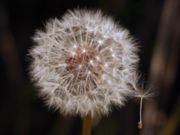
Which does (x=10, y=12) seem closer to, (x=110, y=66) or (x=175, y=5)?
(x=175, y=5)

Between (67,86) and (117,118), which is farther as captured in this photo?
(117,118)

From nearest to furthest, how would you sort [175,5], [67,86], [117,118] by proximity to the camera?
1. [67,86]
2. [175,5]
3. [117,118]

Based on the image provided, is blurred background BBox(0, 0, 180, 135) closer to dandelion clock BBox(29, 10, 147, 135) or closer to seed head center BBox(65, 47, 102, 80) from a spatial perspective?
dandelion clock BBox(29, 10, 147, 135)

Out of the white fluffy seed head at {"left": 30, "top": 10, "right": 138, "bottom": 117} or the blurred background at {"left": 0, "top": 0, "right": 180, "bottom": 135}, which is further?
the blurred background at {"left": 0, "top": 0, "right": 180, "bottom": 135}

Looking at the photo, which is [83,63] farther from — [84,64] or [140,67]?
[140,67]

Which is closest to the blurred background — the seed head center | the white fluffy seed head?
the white fluffy seed head

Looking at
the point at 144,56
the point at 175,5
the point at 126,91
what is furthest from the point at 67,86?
the point at 144,56

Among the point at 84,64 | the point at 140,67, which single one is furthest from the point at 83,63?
the point at 140,67
